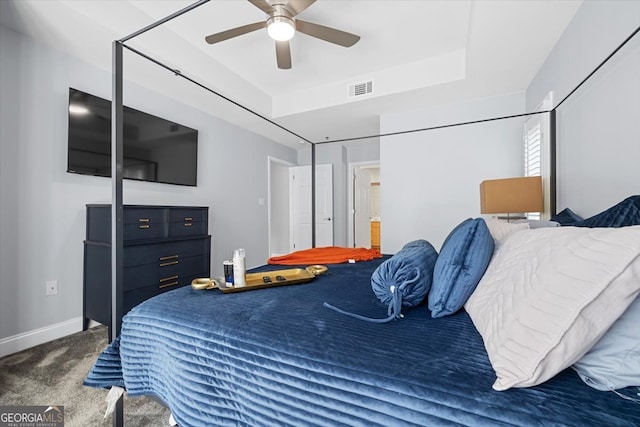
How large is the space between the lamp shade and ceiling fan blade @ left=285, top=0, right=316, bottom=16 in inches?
74.0

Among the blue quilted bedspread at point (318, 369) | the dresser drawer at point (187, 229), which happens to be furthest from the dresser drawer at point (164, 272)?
the blue quilted bedspread at point (318, 369)

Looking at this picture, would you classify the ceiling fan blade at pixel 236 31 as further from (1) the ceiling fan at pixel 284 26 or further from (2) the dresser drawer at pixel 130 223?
(2) the dresser drawer at pixel 130 223

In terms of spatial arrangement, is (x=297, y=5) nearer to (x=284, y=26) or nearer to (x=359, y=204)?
(x=284, y=26)

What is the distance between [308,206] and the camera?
589 centimetres

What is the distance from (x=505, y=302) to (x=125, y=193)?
3.32m

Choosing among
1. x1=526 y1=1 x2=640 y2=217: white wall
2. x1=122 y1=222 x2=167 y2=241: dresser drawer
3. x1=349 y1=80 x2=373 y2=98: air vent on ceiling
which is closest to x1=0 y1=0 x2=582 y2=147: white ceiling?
x1=349 y1=80 x2=373 y2=98: air vent on ceiling

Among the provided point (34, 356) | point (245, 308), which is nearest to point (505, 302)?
point (245, 308)

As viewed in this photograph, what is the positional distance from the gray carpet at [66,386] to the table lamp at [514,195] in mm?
2565

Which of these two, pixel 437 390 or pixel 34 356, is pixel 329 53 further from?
pixel 34 356

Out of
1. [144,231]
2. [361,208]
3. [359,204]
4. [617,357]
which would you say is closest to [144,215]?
[144,231]

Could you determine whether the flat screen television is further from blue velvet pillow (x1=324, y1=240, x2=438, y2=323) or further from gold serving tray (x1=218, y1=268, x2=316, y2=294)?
blue velvet pillow (x1=324, y1=240, x2=438, y2=323)

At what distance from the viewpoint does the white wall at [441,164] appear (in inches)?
132

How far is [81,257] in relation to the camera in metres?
2.55

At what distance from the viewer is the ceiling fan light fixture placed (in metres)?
2.06
